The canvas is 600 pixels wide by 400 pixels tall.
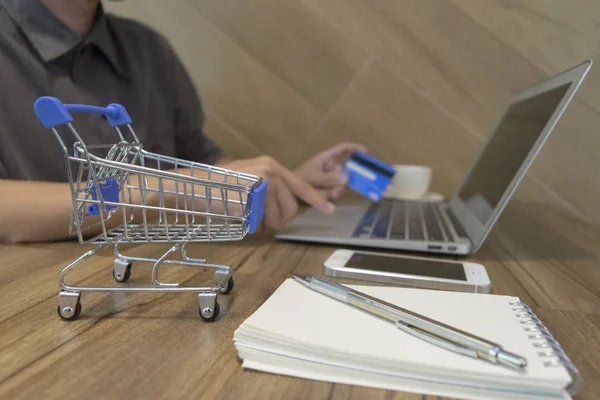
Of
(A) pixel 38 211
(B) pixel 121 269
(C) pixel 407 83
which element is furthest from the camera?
(C) pixel 407 83

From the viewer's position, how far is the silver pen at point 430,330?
0.38 m

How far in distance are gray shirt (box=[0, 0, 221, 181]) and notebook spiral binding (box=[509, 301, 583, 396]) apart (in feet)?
2.82

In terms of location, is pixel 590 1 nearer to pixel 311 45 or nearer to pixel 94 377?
pixel 311 45

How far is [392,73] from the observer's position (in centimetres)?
134

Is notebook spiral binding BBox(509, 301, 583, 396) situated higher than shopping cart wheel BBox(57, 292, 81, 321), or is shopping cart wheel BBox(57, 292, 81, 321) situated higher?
notebook spiral binding BBox(509, 301, 583, 396)

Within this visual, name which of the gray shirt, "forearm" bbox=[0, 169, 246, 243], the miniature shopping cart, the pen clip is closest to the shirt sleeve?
the gray shirt

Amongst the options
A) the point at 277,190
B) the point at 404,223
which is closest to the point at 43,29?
the point at 277,190

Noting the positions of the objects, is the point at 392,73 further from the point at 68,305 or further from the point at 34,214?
the point at 68,305

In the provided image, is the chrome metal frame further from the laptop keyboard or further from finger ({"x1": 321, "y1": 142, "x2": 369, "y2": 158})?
finger ({"x1": 321, "y1": 142, "x2": 369, "y2": 158})

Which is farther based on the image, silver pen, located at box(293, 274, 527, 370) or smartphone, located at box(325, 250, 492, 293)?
smartphone, located at box(325, 250, 492, 293)

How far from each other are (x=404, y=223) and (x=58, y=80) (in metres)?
0.77

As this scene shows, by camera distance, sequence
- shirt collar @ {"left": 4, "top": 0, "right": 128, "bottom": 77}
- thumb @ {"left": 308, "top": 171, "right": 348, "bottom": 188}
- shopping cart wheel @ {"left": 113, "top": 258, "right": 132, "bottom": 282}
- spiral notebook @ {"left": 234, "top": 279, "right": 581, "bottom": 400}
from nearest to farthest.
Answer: spiral notebook @ {"left": 234, "top": 279, "right": 581, "bottom": 400} < shopping cart wheel @ {"left": 113, "top": 258, "right": 132, "bottom": 282} < shirt collar @ {"left": 4, "top": 0, "right": 128, "bottom": 77} < thumb @ {"left": 308, "top": 171, "right": 348, "bottom": 188}

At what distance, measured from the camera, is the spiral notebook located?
0.37 metres

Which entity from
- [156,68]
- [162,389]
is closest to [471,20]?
[156,68]
